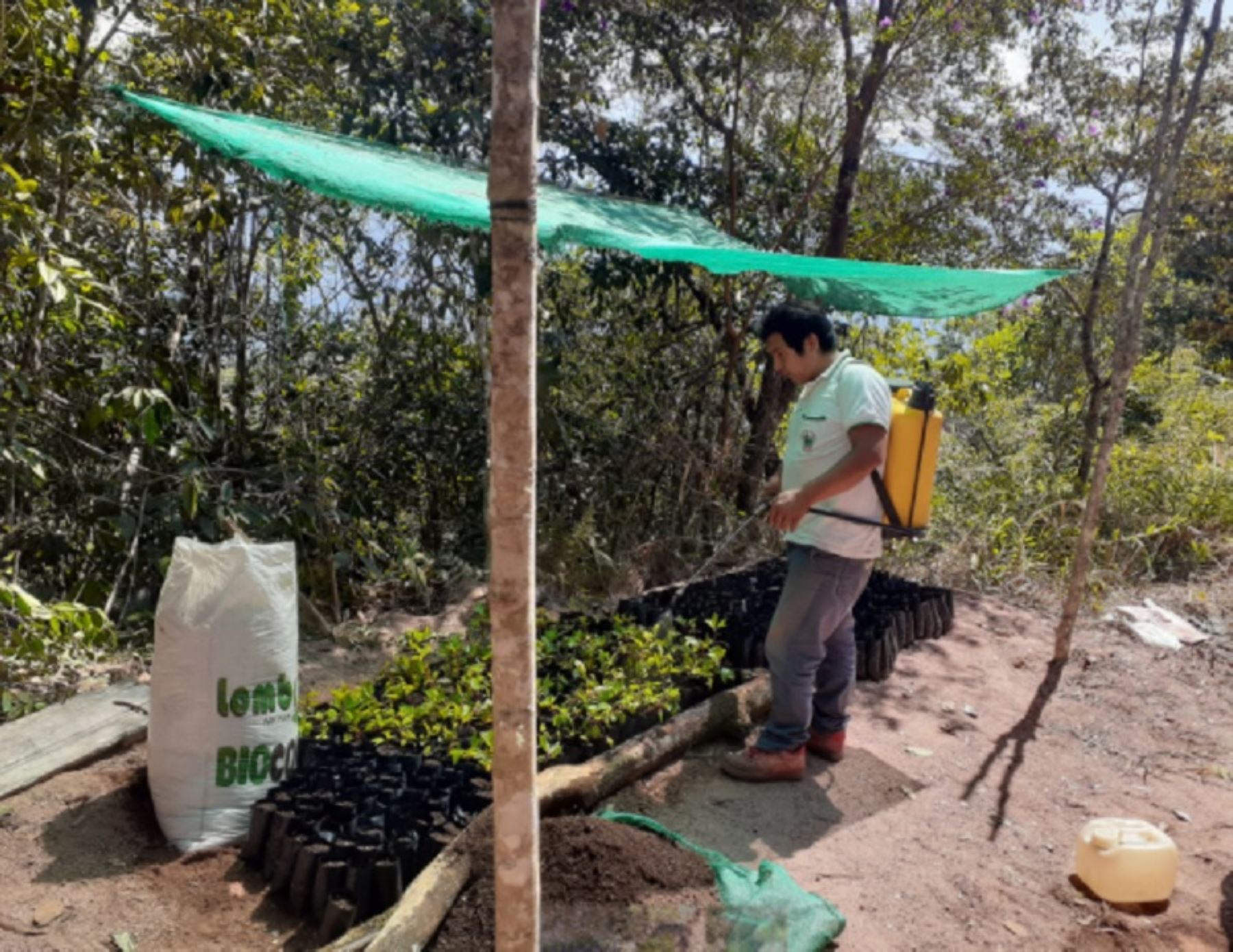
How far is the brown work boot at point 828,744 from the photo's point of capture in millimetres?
3678

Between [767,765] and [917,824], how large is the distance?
20.3 inches

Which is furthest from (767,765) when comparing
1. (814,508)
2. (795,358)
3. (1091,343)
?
(1091,343)

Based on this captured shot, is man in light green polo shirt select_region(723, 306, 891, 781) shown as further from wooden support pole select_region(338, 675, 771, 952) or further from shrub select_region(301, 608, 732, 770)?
shrub select_region(301, 608, 732, 770)

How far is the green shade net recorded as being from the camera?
3.45 m

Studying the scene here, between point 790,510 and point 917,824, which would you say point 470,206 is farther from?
point 917,824

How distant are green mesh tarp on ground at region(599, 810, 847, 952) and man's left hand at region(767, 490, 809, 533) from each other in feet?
3.37

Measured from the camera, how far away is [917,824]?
330 cm

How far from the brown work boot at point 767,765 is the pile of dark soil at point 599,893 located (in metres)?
0.79

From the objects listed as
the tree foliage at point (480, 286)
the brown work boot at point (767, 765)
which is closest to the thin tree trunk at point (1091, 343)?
the tree foliage at point (480, 286)

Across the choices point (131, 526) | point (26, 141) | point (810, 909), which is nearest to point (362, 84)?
point (26, 141)

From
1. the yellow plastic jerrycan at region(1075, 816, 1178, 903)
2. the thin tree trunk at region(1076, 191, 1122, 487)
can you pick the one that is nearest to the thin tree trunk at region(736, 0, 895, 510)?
the thin tree trunk at region(1076, 191, 1122, 487)

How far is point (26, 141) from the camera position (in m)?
3.76

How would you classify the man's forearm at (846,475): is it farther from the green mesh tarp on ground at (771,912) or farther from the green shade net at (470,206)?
the green mesh tarp on ground at (771,912)

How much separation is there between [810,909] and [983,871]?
82 cm
